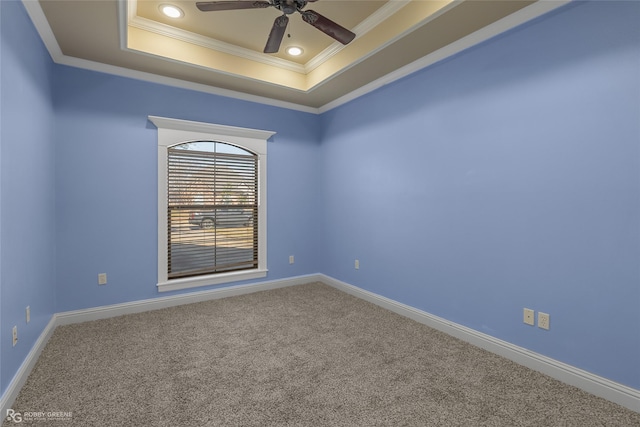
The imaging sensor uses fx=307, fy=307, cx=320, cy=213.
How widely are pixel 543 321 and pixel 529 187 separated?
981mm

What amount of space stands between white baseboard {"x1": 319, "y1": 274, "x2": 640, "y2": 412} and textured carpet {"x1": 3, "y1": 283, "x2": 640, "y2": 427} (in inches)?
2.2

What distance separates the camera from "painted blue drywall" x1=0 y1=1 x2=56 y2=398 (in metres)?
1.81

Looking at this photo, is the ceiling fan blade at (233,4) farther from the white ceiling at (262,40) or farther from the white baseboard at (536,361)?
the white baseboard at (536,361)

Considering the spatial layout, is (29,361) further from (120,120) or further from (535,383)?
(535,383)

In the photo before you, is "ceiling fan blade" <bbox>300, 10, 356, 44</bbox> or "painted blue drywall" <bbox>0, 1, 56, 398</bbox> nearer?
"painted blue drywall" <bbox>0, 1, 56, 398</bbox>

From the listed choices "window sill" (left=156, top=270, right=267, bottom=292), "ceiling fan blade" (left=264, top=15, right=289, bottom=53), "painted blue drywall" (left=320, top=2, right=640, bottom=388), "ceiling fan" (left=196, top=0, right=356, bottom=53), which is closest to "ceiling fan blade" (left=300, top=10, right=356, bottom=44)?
"ceiling fan" (left=196, top=0, right=356, bottom=53)

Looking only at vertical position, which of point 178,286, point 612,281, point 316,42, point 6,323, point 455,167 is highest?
point 316,42

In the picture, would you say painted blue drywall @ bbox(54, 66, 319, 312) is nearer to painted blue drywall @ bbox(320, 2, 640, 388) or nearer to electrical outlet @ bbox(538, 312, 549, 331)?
painted blue drywall @ bbox(320, 2, 640, 388)

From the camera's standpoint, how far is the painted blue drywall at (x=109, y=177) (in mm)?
3051

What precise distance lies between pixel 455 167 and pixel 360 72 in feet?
4.91

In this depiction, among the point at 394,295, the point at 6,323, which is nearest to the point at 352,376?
the point at 394,295

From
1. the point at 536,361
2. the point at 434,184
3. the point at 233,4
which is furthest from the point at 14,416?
the point at 434,184

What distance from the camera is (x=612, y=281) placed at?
192cm

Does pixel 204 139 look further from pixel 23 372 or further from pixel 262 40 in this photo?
pixel 23 372
